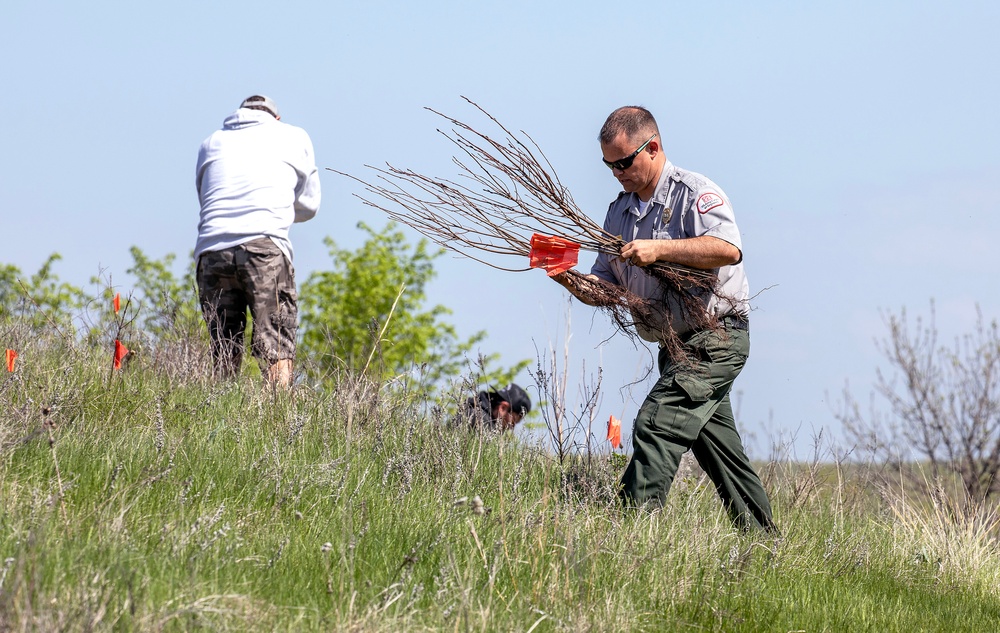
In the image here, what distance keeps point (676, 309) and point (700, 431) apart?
0.62 m

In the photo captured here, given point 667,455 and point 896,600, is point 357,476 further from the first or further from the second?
point 896,600

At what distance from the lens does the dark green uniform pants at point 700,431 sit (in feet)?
15.4

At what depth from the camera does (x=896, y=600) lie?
4.77 metres

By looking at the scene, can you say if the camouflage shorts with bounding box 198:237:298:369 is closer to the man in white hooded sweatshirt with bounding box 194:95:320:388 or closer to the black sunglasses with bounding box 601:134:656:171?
the man in white hooded sweatshirt with bounding box 194:95:320:388

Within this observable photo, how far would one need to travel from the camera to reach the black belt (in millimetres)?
4984

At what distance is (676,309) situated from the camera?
16.2 ft

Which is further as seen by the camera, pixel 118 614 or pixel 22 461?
pixel 22 461

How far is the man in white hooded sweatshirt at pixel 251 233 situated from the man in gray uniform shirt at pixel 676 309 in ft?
7.52

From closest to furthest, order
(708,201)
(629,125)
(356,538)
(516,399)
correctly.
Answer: (356,538)
(708,201)
(629,125)
(516,399)

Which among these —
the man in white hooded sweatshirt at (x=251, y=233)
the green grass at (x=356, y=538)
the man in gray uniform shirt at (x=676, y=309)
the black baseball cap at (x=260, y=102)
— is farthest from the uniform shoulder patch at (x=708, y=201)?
the black baseball cap at (x=260, y=102)

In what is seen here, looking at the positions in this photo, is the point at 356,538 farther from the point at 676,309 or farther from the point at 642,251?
the point at 676,309

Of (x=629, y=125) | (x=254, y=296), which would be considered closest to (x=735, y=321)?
(x=629, y=125)

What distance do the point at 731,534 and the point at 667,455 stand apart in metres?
0.44

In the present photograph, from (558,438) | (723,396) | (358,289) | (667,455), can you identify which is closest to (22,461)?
(558,438)
